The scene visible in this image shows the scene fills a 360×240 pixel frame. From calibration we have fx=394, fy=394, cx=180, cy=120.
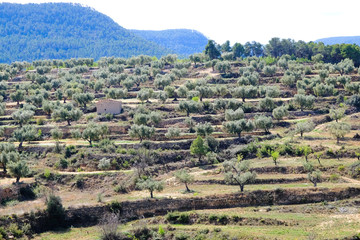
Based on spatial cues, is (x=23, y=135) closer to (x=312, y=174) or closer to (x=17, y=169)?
(x=17, y=169)

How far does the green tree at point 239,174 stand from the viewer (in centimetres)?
4709

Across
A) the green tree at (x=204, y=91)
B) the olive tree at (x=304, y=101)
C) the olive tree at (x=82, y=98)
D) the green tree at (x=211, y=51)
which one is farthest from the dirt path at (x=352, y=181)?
the green tree at (x=211, y=51)

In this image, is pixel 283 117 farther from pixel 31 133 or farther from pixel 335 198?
pixel 31 133

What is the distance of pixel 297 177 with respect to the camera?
5034 centimetres

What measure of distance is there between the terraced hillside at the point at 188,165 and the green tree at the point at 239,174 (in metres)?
0.18

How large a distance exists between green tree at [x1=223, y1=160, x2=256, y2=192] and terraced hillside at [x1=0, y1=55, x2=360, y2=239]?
0.18 metres

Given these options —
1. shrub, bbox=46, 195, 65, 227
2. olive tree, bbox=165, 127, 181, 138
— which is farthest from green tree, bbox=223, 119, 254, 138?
shrub, bbox=46, 195, 65, 227

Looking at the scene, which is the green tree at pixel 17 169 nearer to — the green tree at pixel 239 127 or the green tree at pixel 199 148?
the green tree at pixel 199 148

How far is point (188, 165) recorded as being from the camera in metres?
60.0

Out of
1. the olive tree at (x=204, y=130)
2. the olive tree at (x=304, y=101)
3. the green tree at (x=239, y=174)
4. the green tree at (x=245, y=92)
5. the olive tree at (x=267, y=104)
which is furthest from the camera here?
the green tree at (x=245, y=92)

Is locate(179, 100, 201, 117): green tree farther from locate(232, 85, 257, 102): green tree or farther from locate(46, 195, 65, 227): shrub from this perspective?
locate(46, 195, 65, 227): shrub

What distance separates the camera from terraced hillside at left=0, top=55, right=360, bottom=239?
41.9 metres

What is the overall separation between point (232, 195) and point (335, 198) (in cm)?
1176

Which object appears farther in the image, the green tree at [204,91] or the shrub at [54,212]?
the green tree at [204,91]
